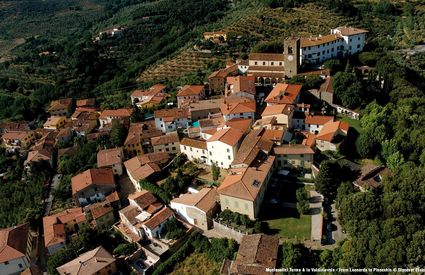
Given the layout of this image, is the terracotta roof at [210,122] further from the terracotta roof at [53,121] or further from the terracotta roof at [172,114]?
the terracotta roof at [53,121]

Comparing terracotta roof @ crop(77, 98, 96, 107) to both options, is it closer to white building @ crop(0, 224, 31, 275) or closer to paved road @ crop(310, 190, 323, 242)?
white building @ crop(0, 224, 31, 275)

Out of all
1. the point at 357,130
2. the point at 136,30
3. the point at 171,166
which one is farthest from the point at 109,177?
the point at 136,30

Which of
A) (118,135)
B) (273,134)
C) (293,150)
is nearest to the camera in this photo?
(293,150)

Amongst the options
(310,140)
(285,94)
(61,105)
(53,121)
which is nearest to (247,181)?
(310,140)

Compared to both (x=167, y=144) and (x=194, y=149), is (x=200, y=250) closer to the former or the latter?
(x=194, y=149)

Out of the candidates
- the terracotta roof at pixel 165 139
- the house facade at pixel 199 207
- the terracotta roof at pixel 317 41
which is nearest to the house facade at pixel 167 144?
the terracotta roof at pixel 165 139

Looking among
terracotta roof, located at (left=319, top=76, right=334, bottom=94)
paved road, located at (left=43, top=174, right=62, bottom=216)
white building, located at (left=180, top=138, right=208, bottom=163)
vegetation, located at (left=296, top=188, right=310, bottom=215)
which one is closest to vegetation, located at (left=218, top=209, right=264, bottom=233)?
vegetation, located at (left=296, top=188, right=310, bottom=215)

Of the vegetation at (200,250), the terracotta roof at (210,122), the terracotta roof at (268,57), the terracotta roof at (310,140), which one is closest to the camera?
the vegetation at (200,250)
